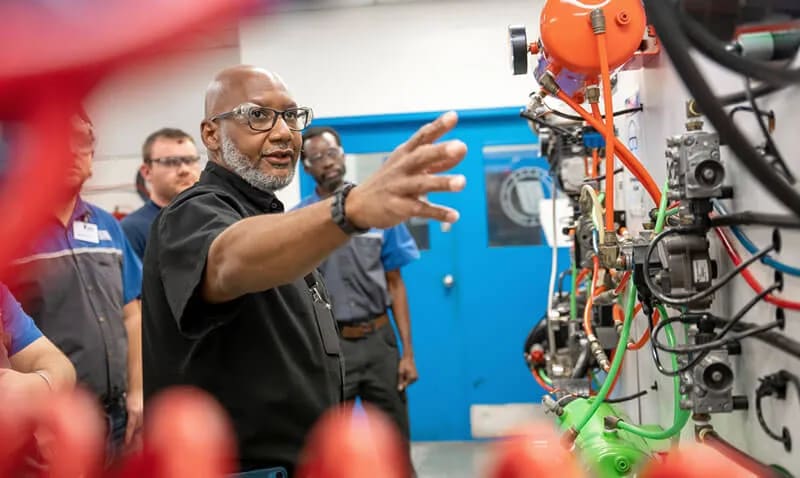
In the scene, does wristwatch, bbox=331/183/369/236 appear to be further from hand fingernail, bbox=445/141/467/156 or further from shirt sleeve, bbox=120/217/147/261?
shirt sleeve, bbox=120/217/147/261

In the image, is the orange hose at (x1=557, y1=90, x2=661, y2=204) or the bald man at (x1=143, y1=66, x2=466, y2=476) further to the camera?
the orange hose at (x1=557, y1=90, x2=661, y2=204)

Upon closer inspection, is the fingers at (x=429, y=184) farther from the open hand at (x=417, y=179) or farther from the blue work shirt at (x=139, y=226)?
the blue work shirt at (x=139, y=226)

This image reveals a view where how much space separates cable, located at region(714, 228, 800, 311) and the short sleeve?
31.1 inches

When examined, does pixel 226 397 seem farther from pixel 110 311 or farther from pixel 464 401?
pixel 464 401

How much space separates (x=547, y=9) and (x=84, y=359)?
158 centimetres

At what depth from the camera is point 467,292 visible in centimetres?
376

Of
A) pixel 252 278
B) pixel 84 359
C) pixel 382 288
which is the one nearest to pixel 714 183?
pixel 252 278

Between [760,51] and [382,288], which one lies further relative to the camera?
[382,288]

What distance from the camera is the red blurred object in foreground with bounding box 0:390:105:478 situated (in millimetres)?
307

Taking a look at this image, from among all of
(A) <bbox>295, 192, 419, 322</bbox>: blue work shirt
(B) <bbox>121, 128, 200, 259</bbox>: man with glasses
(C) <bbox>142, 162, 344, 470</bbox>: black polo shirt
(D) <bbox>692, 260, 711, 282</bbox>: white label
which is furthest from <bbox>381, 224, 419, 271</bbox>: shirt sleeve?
(D) <bbox>692, 260, 711, 282</bbox>: white label

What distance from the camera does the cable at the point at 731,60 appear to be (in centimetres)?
47

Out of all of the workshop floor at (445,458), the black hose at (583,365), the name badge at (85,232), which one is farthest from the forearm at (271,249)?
the workshop floor at (445,458)

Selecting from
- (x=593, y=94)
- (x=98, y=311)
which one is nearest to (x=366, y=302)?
(x=98, y=311)

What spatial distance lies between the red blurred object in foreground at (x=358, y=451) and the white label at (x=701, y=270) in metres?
0.80
